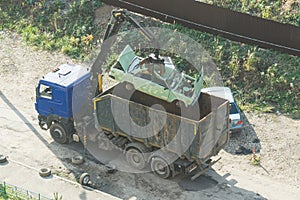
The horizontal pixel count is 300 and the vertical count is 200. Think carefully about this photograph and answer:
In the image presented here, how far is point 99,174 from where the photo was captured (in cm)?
2038

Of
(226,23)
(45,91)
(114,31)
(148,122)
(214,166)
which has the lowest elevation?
(214,166)

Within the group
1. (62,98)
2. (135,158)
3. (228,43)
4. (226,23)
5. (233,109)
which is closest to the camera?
(135,158)

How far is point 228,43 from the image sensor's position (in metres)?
26.7

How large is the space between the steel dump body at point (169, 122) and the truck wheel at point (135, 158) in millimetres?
461

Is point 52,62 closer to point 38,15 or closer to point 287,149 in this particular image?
point 38,15

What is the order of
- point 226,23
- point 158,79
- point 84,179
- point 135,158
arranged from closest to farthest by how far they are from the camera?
point 84,179 → point 158,79 → point 135,158 → point 226,23

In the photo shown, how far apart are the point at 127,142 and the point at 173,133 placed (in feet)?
7.16

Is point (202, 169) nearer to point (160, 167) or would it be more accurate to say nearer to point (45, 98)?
point (160, 167)

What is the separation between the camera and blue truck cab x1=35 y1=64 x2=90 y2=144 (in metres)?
21.0

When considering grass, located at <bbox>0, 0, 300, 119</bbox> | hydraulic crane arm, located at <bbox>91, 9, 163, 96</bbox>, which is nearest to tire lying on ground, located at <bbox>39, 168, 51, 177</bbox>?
hydraulic crane arm, located at <bbox>91, 9, 163, 96</bbox>

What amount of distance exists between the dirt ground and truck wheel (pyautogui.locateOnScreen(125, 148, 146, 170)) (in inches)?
14.0

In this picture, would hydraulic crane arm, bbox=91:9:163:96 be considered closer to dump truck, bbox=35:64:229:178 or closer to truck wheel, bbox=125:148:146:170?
dump truck, bbox=35:64:229:178

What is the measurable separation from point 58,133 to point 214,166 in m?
5.91

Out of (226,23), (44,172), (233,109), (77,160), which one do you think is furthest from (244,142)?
(44,172)
